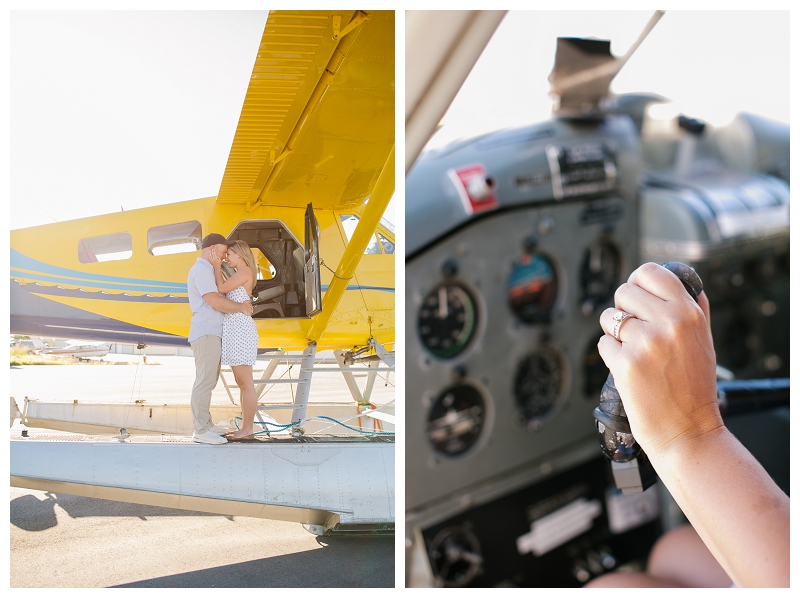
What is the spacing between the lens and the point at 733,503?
48 centimetres

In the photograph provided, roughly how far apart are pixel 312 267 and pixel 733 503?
2047mm

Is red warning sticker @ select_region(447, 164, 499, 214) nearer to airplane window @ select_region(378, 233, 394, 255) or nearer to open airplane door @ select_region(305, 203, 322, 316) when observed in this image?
open airplane door @ select_region(305, 203, 322, 316)

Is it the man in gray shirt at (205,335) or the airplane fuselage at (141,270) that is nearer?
the man in gray shirt at (205,335)

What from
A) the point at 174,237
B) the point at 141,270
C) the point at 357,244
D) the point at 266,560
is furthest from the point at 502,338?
the point at 141,270

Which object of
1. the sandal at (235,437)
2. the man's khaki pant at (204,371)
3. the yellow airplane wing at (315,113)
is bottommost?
the sandal at (235,437)

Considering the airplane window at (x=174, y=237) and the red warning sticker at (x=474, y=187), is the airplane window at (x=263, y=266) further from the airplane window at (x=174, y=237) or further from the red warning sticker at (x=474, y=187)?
the red warning sticker at (x=474, y=187)

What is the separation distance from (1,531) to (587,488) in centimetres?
139

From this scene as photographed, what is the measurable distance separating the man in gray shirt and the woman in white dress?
0.03 metres

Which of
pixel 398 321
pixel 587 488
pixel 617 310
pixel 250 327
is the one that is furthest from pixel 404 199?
pixel 250 327

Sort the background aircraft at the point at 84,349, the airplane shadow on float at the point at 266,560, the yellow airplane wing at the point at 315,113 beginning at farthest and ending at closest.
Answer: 1. the background aircraft at the point at 84,349
2. the airplane shadow on float at the point at 266,560
3. the yellow airplane wing at the point at 315,113

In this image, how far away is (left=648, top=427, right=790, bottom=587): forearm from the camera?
0.47 m

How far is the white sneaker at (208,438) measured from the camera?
77.0 inches

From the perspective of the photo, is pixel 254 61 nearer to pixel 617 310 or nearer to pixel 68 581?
pixel 617 310

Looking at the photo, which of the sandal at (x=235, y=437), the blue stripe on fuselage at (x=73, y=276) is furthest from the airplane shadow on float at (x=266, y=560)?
the blue stripe on fuselage at (x=73, y=276)
